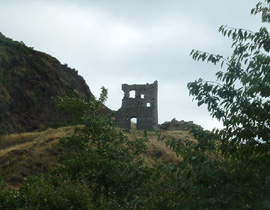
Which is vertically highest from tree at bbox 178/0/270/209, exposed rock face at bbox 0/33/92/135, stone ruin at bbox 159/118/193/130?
exposed rock face at bbox 0/33/92/135

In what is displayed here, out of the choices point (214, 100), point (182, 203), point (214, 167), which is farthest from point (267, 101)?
point (182, 203)

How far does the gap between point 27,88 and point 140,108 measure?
1589 centimetres

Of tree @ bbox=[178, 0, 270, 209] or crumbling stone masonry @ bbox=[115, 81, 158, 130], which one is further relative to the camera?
crumbling stone masonry @ bbox=[115, 81, 158, 130]

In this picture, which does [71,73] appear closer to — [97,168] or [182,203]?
[97,168]

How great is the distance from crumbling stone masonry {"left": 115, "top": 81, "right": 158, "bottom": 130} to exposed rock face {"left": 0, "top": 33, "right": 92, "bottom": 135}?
8.94 m

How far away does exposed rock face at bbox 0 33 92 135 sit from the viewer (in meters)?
45.6

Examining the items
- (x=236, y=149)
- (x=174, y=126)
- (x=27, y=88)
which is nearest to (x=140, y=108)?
(x=174, y=126)

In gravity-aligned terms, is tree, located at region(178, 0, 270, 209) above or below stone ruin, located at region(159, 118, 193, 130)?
below

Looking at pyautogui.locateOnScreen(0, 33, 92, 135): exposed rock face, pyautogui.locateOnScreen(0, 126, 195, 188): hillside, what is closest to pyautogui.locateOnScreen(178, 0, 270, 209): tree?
pyautogui.locateOnScreen(0, 126, 195, 188): hillside

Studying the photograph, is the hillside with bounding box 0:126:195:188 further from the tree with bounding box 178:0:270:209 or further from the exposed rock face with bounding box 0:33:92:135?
the tree with bounding box 178:0:270:209

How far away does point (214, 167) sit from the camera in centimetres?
842

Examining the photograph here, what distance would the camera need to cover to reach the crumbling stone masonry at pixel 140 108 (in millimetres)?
49281

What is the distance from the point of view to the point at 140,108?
49438 millimetres

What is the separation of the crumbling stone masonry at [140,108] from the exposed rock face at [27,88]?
8938 millimetres
